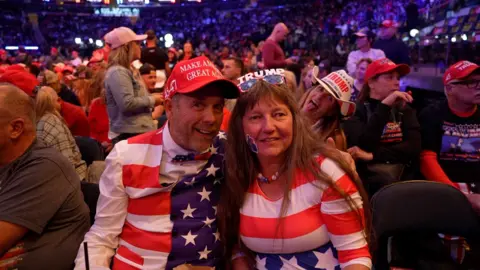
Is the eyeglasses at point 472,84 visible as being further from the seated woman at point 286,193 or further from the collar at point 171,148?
the collar at point 171,148

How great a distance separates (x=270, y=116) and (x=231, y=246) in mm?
600

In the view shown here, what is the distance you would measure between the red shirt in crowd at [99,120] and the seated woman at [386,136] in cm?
268

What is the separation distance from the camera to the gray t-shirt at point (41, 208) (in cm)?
200

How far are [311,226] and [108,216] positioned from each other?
83 centimetres

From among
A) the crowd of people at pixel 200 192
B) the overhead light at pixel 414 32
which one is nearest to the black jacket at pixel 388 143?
the crowd of people at pixel 200 192

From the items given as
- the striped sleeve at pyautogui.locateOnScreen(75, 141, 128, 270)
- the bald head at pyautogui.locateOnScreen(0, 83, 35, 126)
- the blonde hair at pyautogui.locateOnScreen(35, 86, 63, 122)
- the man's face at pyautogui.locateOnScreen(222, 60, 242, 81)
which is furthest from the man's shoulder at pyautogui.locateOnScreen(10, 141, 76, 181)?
the man's face at pyautogui.locateOnScreen(222, 60, 242, 81)

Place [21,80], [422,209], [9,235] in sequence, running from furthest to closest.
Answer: [21,80]
[422,209]
[9,235]

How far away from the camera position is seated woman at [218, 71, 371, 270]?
1765 mm

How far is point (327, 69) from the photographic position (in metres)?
8.57

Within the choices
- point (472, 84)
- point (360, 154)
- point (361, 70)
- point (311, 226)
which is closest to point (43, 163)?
point (311, 226)

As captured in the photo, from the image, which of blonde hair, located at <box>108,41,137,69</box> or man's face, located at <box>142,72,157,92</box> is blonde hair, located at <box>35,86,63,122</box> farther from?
man's face, located at <box>142,72,157,92</box>

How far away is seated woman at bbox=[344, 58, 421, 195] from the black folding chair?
0.77 metres

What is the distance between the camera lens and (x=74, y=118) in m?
4.34

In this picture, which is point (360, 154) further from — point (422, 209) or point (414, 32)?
point (414, 32)
